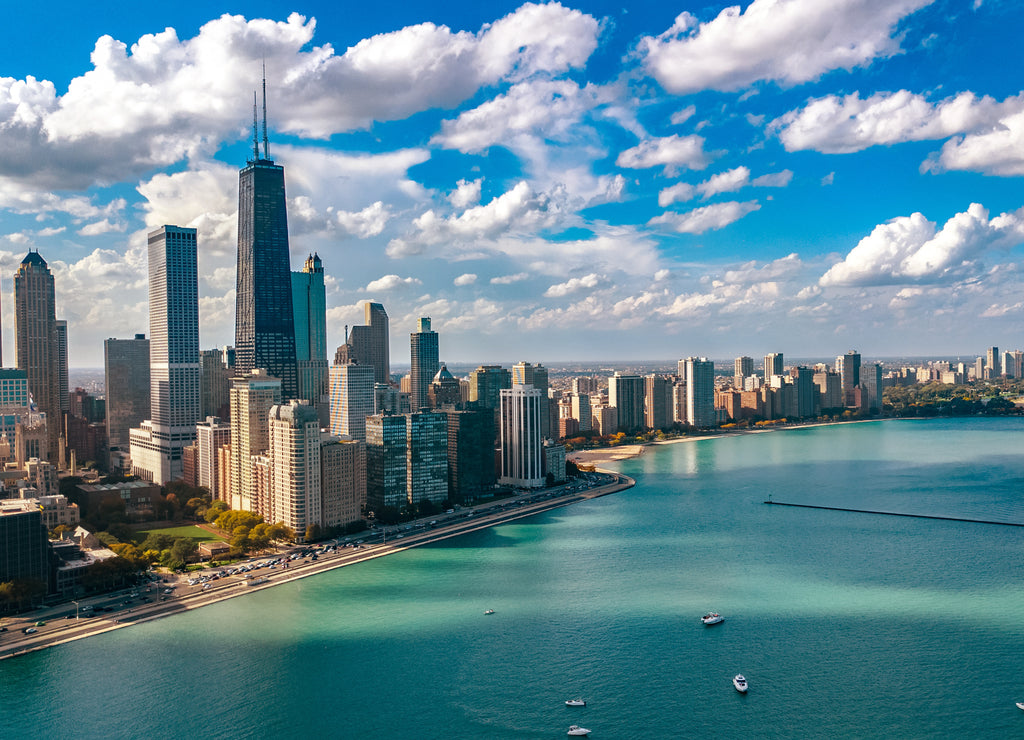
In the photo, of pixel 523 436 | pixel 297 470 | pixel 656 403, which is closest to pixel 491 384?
pixel 523 436

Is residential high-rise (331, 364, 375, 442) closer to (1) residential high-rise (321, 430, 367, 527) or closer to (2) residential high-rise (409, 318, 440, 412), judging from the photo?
(1) residential high-rise (321, 430, 367, 527)

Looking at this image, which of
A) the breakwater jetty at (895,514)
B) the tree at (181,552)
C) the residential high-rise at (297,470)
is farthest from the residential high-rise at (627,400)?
the tree at (181,552)

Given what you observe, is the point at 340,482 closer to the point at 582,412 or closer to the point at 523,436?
the point at 523,436

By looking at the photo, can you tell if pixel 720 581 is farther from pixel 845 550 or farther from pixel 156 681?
pixel 156 681

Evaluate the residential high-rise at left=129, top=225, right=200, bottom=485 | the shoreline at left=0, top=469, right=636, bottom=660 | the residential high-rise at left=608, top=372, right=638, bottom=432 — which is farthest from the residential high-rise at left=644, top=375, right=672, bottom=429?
the shoreline at left=0, top=469, right=636, bottom=660

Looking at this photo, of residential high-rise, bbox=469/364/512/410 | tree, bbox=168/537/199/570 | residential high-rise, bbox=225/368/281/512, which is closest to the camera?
tree, bbox=168/537/199/570

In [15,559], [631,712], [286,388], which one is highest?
[286,388]

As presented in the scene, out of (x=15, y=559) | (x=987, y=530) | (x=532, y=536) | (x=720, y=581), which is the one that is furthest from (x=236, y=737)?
(x=987, y=530)
